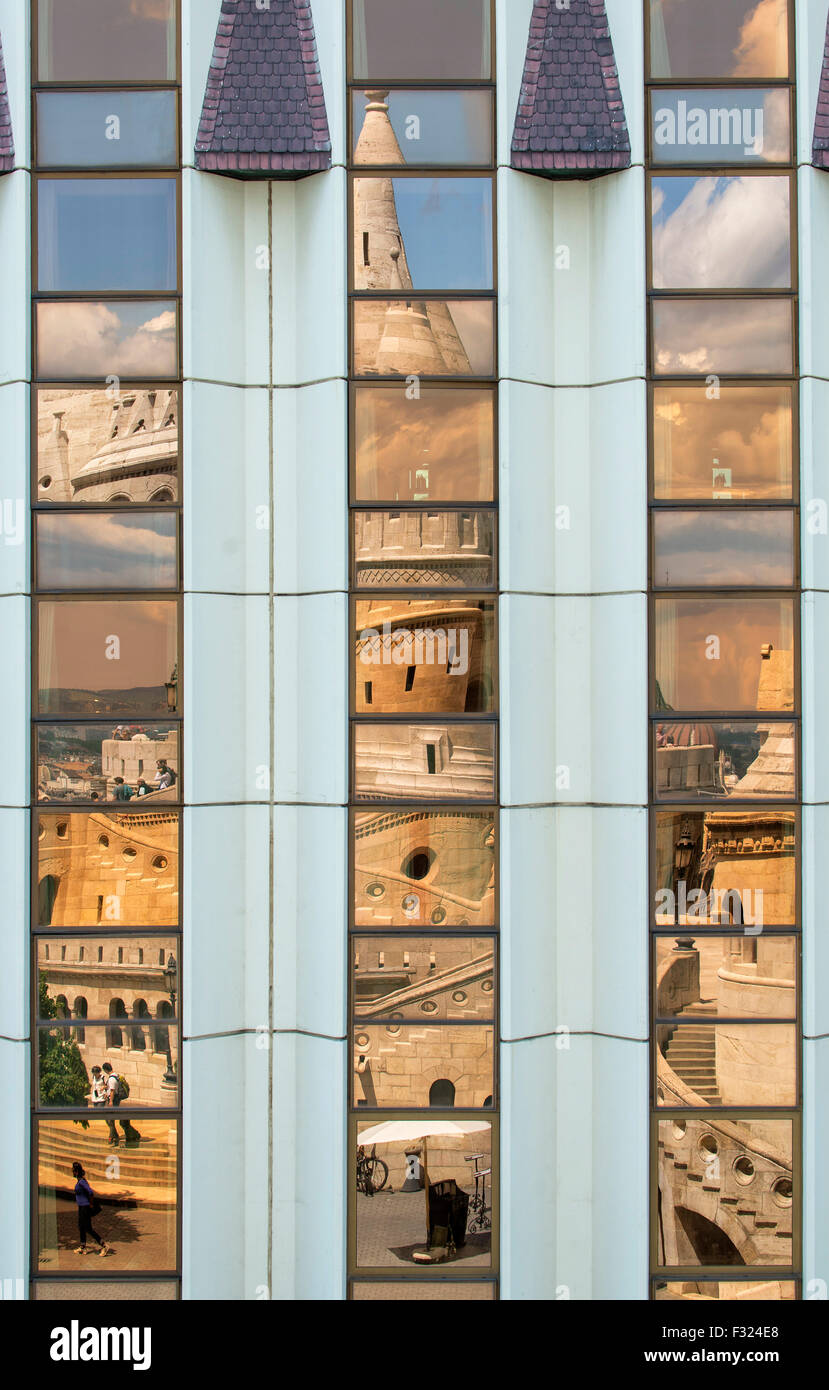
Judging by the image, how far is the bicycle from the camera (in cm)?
852

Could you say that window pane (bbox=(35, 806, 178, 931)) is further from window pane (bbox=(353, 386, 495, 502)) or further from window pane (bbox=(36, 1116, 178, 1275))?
window pane (bbox=(353, 386, 495, 502))

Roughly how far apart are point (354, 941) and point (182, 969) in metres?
1.52

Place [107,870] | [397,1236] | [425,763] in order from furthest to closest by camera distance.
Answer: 1. [107,870]
2. [425,763]
3. [397,1236]

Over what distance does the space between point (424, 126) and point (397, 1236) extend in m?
9.63

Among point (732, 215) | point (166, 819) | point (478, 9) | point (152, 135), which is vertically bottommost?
point (166, 819)

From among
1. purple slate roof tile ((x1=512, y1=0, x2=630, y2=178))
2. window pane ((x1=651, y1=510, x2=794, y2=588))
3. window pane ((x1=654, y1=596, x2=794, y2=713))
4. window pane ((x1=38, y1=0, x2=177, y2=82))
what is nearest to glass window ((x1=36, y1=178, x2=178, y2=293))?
window pane ((x1=38, y1=0, x2=177, y2=82))

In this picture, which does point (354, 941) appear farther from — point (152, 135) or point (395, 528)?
point (152, 135)

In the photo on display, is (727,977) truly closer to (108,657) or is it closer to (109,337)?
(108,657)

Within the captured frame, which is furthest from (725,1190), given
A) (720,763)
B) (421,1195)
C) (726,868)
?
(720,763)

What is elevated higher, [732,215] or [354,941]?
[732,215]

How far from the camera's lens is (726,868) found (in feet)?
28.4

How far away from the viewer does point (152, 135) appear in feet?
28.6

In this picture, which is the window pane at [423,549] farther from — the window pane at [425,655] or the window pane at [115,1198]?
the window pane at [115,1198]
